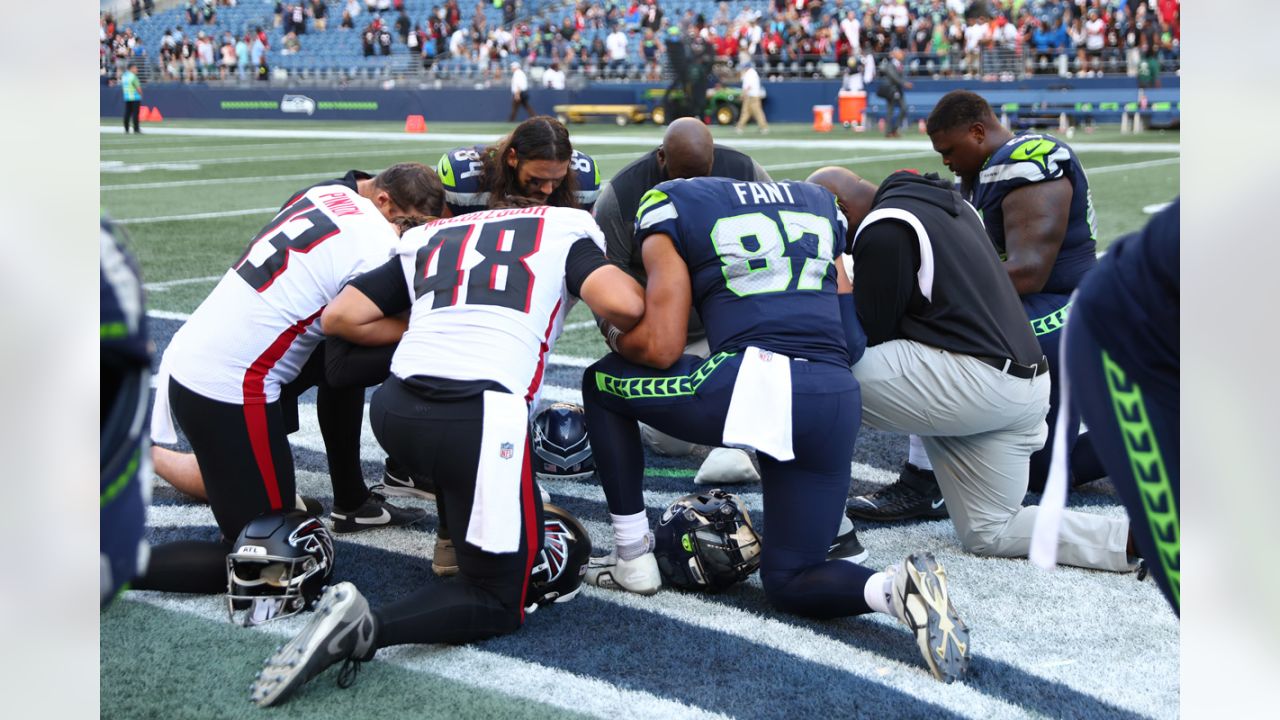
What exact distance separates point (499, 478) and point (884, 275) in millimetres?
1325

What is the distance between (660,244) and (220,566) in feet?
4.79

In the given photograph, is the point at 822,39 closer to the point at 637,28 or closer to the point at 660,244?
the point at 637,28

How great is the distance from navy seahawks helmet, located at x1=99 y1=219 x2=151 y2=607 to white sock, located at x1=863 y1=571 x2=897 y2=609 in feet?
6.13

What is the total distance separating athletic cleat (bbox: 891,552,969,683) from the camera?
9.53 ft

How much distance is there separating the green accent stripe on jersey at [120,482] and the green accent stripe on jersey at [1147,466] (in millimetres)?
1306

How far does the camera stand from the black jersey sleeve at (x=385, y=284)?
3398 millimetres

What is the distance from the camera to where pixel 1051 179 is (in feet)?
14.7

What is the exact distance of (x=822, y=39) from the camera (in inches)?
1078

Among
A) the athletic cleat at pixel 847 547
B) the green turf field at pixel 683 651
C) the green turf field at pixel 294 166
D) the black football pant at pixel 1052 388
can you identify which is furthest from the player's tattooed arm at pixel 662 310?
the green turf field at pixel 294 166

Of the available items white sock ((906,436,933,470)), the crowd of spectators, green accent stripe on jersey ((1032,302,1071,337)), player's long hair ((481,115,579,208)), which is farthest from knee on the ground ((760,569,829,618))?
the crowd of spectators

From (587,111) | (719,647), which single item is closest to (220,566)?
(719,647)

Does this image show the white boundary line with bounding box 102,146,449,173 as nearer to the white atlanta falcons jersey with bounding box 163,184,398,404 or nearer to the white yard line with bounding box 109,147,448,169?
the white yard line with bounding box 109,147,448,169

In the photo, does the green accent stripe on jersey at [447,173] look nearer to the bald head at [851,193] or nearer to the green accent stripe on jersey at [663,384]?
the bald head at [851,193]

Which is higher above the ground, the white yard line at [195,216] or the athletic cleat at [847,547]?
the white yard line at [195,216]
